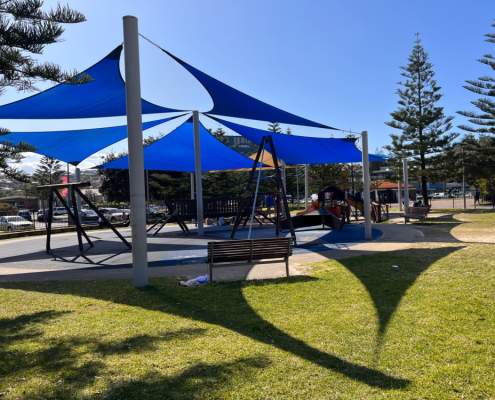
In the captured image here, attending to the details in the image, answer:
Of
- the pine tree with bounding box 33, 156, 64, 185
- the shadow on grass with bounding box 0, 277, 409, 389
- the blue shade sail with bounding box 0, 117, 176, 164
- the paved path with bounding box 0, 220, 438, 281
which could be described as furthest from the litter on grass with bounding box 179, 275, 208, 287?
the pine tree with bounding box 33, 156, 64, 185

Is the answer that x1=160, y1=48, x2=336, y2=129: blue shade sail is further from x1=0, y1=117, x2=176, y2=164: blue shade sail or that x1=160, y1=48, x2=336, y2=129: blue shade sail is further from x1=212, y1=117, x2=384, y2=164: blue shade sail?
x1=0, y1=117, x2=176, y2=164: blue shade sail

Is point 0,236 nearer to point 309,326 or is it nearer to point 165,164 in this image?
point 165,164

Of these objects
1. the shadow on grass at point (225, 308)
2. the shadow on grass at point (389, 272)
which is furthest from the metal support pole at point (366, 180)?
the shadow on grass at point (225, 308)

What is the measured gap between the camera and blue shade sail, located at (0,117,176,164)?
13.5m

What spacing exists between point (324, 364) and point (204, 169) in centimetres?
1620

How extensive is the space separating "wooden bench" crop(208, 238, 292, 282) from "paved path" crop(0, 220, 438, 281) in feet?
1.04

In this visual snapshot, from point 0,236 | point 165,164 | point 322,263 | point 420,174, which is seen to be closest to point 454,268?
point 322,263

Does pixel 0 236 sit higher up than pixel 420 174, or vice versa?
pixel 420 174

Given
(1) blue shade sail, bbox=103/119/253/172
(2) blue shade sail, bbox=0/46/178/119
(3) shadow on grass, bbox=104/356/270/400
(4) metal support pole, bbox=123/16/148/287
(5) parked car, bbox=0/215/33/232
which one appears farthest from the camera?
(5) parked car, bbox=0/215/33/232

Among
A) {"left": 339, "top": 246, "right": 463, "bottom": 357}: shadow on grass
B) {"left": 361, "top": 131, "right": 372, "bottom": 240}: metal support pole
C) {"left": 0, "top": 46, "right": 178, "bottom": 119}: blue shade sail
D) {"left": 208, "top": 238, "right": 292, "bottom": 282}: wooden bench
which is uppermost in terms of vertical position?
{"left": 0, "top": 46, "right": 178, "bottom": 119}: blue shade sail

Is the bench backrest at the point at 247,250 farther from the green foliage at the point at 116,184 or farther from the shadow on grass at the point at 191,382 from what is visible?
the green foliage at the point at 116,184

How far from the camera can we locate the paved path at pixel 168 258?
7547 millimetres

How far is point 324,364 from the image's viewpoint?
3373 mm

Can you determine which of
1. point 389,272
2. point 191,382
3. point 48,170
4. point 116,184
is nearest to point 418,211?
point 389,272
